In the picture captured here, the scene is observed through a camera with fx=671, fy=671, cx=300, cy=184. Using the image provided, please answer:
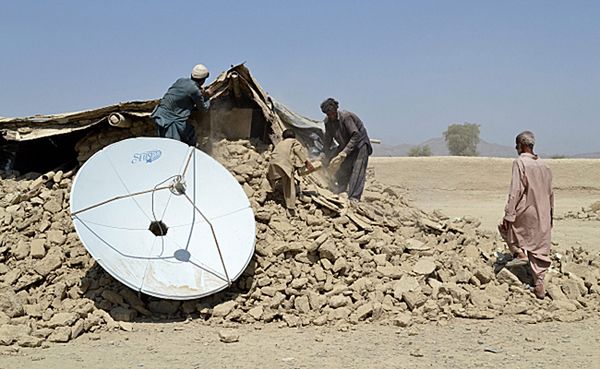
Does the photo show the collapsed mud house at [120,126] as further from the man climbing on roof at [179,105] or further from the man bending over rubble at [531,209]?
the man bending over rubble at [531,209]

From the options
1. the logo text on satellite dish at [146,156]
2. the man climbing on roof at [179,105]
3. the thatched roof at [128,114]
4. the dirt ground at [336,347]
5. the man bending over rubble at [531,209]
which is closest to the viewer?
the dirt ground at [336,347]

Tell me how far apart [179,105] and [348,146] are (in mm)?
2375

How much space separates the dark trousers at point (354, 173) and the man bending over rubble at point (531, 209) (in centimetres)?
229

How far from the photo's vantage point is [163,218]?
6633mm

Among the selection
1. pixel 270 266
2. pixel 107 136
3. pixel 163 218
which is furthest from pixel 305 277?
pixel 107 136

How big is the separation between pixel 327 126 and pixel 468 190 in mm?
13671

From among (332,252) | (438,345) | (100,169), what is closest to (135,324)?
(100,169)

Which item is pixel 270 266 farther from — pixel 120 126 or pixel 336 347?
pixel 120 126

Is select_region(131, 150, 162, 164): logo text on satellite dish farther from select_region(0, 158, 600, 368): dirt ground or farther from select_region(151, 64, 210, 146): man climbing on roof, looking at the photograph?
select_region(0, 158, 600, 368): dirt ground

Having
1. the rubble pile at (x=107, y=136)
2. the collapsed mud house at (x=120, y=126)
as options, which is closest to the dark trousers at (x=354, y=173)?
the collapsed mud house at (x=120, y=126)

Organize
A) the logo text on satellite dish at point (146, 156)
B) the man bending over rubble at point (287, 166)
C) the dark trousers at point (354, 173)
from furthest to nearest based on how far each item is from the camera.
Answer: the dark trousers at point (354, 173)
the man bending over rubble at point (287, 166)
the logo text on satellite dish at point (146, 156)

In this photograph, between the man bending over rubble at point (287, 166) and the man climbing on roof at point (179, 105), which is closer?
the man bending over rubble at point (287, 166)

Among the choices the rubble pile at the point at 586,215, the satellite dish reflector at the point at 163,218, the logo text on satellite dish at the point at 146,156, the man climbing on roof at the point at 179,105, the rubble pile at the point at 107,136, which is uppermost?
the man climbing on roof at the point at 179,105

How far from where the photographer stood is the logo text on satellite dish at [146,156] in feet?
22.0
